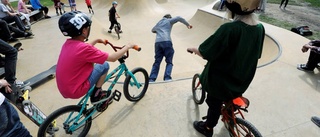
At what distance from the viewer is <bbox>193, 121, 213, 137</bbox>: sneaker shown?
2640 mm

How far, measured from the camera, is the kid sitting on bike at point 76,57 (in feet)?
6.84

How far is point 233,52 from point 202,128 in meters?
1.33

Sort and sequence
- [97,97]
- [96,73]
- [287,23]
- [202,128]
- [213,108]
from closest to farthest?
[213,108], [96,73], [97,97], [202,128], [287,23]

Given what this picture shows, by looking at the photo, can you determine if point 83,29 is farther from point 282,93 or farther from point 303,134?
point 282,93

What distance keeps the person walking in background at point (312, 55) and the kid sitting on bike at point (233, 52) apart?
10.5 ft

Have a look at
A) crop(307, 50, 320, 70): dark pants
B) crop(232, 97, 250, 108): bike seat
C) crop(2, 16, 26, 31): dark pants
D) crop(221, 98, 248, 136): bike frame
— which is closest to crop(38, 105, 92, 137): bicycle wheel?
crop(221, 98, 248, 136): bike frame

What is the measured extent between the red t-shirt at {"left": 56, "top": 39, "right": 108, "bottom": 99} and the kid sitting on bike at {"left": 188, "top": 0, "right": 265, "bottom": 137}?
114 cm

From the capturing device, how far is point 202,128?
276cm

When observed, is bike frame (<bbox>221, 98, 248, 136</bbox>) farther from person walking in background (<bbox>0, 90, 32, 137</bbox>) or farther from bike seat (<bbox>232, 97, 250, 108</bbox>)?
person walking in background (<bbox>0, 90, 32, 137</bbox>)

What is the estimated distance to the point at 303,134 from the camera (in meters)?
2.86

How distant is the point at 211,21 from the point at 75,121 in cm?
960

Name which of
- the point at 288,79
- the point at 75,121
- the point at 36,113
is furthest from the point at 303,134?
the point at 36,113

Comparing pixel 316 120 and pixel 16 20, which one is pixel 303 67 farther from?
pixel 16 20

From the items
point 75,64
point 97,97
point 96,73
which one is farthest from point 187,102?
point 75,64
